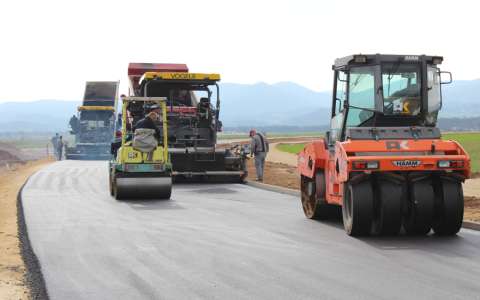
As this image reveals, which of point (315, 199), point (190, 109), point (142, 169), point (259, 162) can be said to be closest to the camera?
point (315, 199)

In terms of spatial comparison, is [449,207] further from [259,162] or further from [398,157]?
[259,162]

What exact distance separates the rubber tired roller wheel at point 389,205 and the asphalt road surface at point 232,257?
20cm

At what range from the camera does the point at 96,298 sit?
7082 millimetres

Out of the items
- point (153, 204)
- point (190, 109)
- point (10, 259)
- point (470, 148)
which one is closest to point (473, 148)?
point (470, 148)

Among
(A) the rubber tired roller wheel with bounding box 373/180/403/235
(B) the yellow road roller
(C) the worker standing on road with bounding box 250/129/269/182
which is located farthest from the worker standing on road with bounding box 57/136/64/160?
(A) the rubber tired roller wheel with bounding box 373/180/403/235

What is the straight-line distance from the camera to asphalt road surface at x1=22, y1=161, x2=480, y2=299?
24.1 ft

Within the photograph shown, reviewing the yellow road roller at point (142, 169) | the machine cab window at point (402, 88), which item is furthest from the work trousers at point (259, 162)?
the machine cab window at point (402, 88)

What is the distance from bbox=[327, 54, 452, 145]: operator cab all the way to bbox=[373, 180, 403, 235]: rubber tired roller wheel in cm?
114

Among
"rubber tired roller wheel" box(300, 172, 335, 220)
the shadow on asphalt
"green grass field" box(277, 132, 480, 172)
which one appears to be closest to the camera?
"rubber tired roller wheel" box(300, 172, 335, 220)

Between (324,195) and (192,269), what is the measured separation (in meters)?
4.60

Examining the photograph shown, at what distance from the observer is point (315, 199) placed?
41.7 ft

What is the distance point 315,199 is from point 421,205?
2.59 m

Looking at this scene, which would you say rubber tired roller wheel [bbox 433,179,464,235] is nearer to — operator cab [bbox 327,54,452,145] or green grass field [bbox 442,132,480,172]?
operator cab [bbox 327,54,452,145]

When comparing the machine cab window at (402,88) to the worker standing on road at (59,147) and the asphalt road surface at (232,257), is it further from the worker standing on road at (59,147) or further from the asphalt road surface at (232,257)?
the worker standing on road at (59,147)
